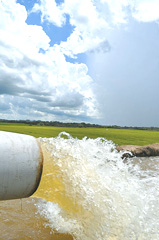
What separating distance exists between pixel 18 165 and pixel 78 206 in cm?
176

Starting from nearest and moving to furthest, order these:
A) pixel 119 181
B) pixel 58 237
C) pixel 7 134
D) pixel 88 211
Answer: pixel 7 134, pixel 58 237, pixel 88 211, pixel 119 181

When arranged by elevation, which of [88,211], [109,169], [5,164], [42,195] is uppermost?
[5,164]

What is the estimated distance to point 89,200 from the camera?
3961 mm

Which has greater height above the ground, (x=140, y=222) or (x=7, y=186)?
(x=7, y=186)

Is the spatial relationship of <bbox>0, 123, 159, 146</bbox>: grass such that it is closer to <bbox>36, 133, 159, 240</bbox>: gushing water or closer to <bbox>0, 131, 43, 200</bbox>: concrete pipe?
<bbox>36, 133, 159, 240</bbox>: gushing water

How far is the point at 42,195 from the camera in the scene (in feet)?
12.7

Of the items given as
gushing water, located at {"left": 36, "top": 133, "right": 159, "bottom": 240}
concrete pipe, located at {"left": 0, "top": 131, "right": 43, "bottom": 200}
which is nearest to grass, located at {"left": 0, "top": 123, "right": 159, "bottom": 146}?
A: gushing water, located at {"left": 36, "top": 133, "right": 159, "bottom": 240}

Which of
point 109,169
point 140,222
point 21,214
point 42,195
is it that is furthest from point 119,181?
point 21,214

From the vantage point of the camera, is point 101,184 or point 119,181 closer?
point 101,184

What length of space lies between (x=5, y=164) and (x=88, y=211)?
6.78 feet

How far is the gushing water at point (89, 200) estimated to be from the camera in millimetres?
3746

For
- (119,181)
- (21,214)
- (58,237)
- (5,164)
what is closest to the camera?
(5,164)

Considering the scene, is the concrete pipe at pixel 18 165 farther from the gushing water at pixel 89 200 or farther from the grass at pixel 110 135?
the grass at pixel 110 135

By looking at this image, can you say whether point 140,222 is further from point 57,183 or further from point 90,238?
point 57,183
